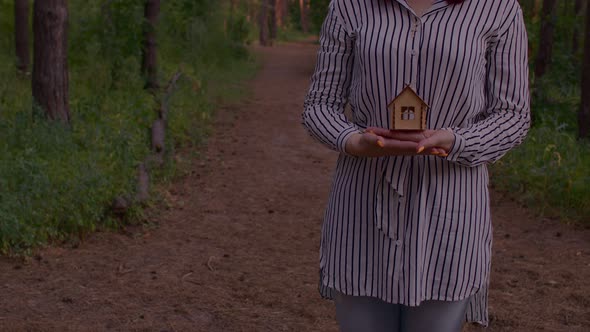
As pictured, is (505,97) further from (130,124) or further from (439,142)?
(130,124)

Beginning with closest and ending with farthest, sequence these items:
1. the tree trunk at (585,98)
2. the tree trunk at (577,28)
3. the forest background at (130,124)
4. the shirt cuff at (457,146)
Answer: the shirt cuff at (457,146)
the forest background at (130,124)
the tree trunk at (585,98)
the tree trunk at (577,28)

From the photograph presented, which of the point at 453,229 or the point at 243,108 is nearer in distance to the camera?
the point at 453,229

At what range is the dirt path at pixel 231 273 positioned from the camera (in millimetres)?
5258

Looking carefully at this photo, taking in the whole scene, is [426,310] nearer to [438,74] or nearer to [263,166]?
[438,74]

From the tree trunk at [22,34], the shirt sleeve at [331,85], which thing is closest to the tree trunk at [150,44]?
the tree trunk at [22,34]

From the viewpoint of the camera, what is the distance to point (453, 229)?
2.49m

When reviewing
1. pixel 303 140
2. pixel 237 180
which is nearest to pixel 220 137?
pixel 303 140

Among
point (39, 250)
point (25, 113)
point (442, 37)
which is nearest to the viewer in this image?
point (442, 37)

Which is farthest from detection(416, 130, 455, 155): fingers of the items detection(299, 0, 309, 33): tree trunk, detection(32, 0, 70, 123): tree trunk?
detection(299, 0, 309, 33): tree trunk

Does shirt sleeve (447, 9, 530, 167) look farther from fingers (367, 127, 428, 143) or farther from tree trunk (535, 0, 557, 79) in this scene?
tree trunk (535, 0, 557, 79)

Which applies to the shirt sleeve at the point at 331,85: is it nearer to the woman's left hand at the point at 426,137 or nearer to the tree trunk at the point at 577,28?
the woman's left hand at the point at 426,137

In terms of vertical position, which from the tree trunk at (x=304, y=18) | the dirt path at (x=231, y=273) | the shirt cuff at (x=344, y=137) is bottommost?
the tree trunk at (x=304, y=18)

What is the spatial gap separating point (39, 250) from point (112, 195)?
1.03 meters

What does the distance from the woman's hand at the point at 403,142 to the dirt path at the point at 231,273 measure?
2987 millimetres
